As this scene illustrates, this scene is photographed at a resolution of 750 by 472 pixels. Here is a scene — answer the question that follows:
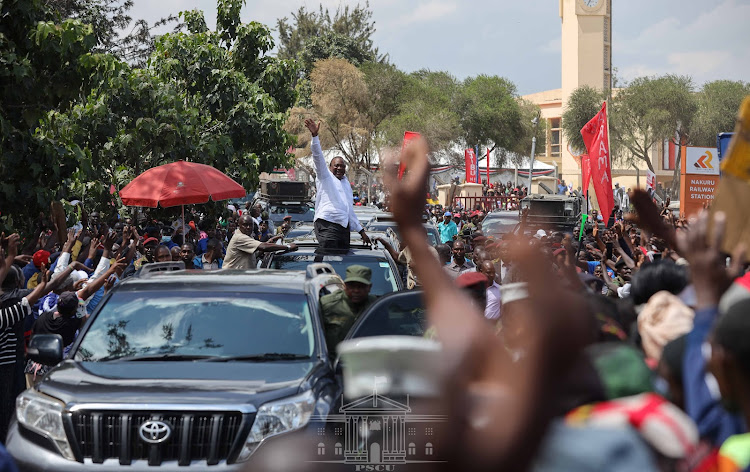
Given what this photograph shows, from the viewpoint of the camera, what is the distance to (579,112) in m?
66.6

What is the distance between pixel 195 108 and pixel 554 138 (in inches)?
2836

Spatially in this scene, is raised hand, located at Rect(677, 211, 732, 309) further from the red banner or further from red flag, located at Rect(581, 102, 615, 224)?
the red banner

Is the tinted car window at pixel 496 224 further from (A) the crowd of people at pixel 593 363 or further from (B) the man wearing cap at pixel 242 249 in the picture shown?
(A) the crowd of people at pixel 593 363

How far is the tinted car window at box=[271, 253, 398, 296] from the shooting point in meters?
9.57

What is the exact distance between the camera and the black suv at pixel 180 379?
17.5 feet

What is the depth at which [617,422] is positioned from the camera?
221 cm

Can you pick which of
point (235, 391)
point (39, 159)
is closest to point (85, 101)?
point (39, 159)

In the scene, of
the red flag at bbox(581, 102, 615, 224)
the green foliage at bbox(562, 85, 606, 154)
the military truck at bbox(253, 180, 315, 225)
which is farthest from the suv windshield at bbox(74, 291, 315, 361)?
the green foliage at bbox(562, 85, 606, 154)

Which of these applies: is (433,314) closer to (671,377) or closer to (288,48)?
(671,377)

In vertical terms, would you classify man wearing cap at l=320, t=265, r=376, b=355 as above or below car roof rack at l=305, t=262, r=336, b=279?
below

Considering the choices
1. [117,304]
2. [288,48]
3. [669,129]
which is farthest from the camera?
[288,48]

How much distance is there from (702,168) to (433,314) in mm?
18374

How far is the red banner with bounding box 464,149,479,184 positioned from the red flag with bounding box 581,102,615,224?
2680 cm

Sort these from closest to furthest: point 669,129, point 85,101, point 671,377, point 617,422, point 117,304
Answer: point 617,422, point 671,377, point 117,304, point 85,101, point 669,129
